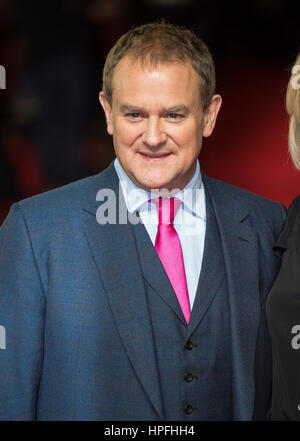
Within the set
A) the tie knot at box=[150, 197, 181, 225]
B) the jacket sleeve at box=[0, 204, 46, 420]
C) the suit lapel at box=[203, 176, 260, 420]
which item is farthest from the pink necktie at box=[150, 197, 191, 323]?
the jacket sleeve at box=[0, 204, 46, 420]

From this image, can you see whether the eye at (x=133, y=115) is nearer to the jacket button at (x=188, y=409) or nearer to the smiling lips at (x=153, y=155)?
the smiling lips at (x=153, y=155)

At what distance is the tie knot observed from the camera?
175cm

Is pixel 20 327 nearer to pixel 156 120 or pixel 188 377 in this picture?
pixel 188 377

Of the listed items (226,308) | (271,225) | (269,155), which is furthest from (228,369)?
(269,155)

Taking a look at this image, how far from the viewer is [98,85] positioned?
3.41m

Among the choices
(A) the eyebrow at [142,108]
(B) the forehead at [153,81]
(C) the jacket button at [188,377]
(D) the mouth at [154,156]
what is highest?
(B) the forehead at [153,81]

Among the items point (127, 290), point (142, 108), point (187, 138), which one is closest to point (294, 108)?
point (187, 138)

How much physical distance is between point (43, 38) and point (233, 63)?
4.04ft

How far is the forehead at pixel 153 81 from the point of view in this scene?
1599 millimetres

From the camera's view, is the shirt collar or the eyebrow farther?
the shirt collar

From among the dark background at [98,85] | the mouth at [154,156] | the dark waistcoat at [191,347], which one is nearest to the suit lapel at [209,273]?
the dark waistcoat at [191,347]

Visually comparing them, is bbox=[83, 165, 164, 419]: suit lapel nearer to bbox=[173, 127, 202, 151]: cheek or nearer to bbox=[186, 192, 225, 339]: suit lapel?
bbox=[186, 192, 225, 339]: suit lapel

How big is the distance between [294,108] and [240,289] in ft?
1.71

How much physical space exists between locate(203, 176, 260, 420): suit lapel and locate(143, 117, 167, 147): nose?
10.7 inches
